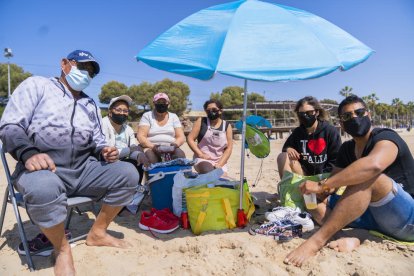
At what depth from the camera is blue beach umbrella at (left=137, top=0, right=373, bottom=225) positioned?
Result: 2.47 m

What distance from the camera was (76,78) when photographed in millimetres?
2736

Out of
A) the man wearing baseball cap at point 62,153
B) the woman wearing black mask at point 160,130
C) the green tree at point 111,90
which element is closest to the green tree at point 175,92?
the green tree at point 111,90

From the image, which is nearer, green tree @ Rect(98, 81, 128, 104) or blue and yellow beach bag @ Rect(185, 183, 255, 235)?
blue and yellow beach bag @ Rect(185, 183, 255, 235)

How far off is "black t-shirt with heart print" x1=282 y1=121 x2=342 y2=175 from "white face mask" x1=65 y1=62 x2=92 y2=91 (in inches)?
101

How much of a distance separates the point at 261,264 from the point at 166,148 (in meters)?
2.14

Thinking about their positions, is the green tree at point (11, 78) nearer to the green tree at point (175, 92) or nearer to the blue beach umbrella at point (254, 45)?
the green tree at point (175, 92)

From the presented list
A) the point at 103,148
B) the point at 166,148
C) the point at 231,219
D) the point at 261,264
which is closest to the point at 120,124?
the point at 166,148

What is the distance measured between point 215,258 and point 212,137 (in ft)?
7.01

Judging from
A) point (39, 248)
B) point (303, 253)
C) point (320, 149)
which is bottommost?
point (39, 248)

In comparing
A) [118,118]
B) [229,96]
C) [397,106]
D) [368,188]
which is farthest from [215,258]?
[397,106]

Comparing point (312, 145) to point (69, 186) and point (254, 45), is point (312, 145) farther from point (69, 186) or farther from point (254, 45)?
point (69, 186)

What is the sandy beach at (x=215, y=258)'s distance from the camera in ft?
7.10

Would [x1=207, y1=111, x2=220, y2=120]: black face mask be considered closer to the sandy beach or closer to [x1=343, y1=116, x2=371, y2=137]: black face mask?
the sandy beach

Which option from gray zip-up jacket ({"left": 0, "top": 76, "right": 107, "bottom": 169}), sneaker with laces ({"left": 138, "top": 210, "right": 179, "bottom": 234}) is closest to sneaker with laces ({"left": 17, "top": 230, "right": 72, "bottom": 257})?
gray zip-up jacket ({"left": 0, "top": 76, "right": 107, "bottom": 169})
